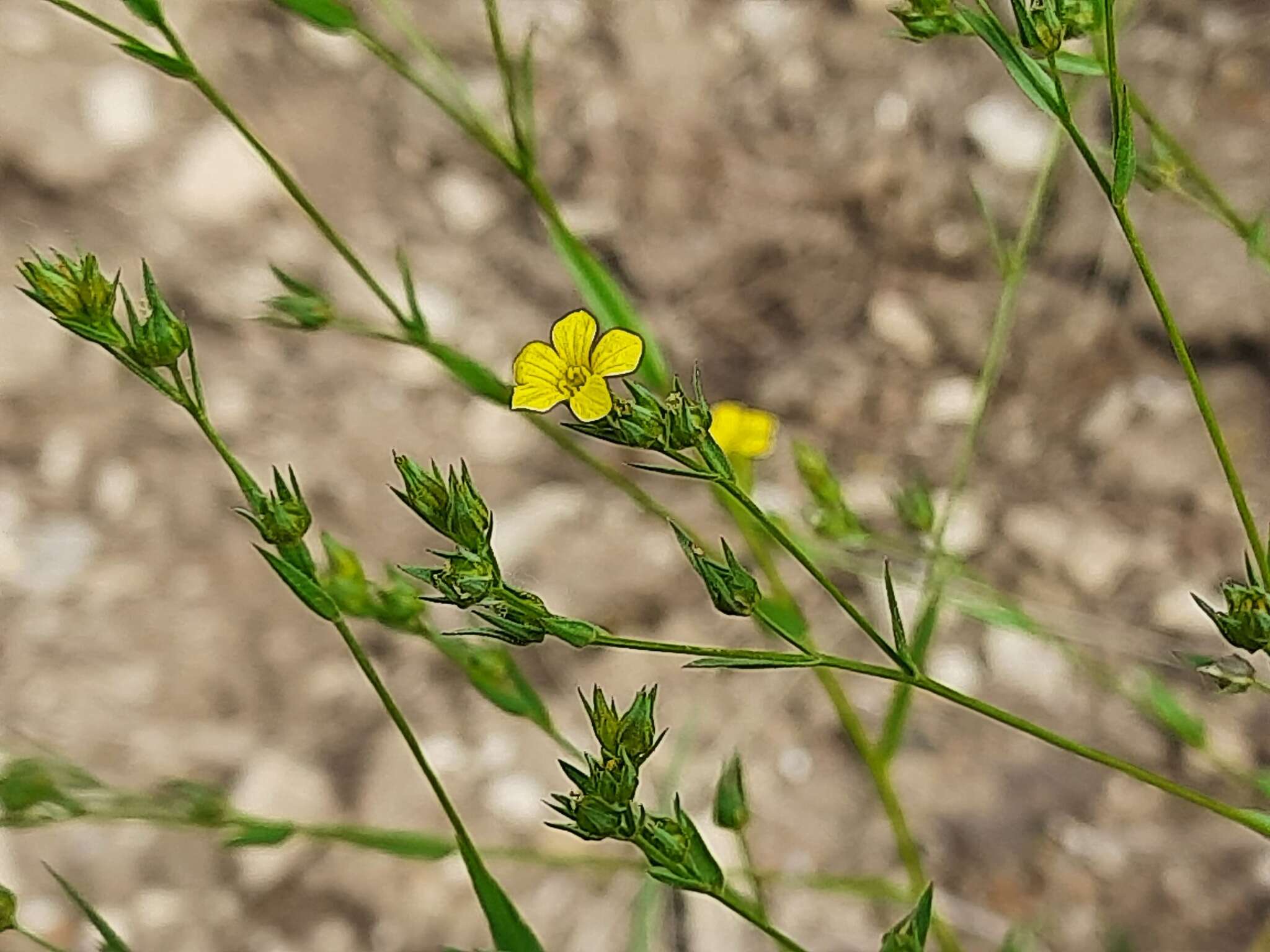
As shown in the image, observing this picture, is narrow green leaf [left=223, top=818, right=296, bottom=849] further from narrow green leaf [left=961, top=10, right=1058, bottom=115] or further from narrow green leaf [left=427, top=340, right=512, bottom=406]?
narrow green leaf [left=961, top=10, right=1058, bottom=115]

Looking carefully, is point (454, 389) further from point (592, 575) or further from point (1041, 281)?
point (1041, 281)

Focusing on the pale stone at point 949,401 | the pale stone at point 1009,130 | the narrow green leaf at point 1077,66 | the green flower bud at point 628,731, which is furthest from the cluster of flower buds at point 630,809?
the pale stone at point 1009,130

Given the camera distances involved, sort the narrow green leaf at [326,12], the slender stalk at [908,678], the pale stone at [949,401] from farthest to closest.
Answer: the pale stone at [949,401], the narrow green leaf at [326,12], the slender stalk at [908,678]

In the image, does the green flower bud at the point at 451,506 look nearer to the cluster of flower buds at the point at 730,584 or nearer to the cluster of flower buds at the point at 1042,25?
the cluster of flower buds at the point at 730,584

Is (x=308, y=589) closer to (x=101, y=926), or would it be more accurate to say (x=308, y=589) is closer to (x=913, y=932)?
(x=101, y=926)

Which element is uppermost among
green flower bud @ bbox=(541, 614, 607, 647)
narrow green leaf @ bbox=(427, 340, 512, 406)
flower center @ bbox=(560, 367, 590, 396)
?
narrow green leaf @ bbox=(427, 340, 512, 406)

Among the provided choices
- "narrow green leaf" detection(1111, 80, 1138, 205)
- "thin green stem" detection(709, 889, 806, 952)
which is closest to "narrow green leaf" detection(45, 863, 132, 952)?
"thin green stem" detection(709, 889, 806, 952)
